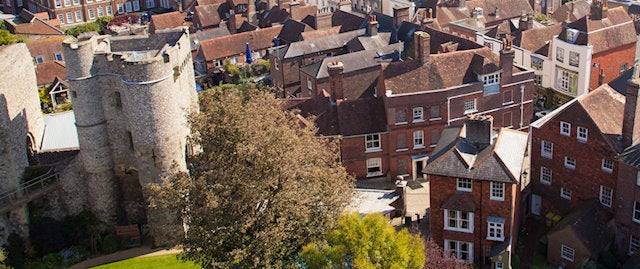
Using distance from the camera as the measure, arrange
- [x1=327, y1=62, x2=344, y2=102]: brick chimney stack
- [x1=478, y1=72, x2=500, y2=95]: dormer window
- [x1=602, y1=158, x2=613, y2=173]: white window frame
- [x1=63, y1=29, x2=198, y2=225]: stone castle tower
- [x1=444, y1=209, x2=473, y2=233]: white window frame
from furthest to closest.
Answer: [x1=327, y1=62, x2=344, y2=102]: brick chimney stack → [x1=478, y1=72, x2=500, y2=95]: dormer window → [x1=63, y1=29, x2=198, y2=225]: stone castle tower → [x1=444, y1=209, x2=473, y2=233]: white window frame → [x1=602, y1=158, x2=613, y2=173]: white window frame

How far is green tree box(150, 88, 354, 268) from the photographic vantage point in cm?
3009

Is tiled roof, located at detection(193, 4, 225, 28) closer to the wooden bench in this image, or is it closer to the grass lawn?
the wooden bench

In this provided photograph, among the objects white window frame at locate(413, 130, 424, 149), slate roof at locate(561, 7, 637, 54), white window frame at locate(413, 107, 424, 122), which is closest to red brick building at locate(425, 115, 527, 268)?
white window frame at locate(413, 107, 424, 122)

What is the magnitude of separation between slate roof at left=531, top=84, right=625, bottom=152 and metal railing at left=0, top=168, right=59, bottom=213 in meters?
26.2

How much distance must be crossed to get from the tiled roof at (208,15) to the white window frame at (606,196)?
54.1 metres

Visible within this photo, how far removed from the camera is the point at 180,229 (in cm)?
3216

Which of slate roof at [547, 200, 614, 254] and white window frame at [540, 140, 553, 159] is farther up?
white window frame at [540, 140, 553, 159]

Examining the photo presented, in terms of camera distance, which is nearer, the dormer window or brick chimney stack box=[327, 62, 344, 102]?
the dormer window

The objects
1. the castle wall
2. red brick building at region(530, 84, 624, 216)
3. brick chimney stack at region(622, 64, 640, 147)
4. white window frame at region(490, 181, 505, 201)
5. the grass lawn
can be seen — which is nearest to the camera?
brick chimney stack at region(622, 64, 640, 147)

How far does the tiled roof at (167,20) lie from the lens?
80.7m

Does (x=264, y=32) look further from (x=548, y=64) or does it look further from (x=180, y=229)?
(x=180, y=229)

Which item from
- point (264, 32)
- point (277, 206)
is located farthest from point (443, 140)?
point (264, 32)

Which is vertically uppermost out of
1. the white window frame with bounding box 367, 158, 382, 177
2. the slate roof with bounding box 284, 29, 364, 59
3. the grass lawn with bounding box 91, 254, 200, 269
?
the slate roof with bounding box 284, 29, 364, 59

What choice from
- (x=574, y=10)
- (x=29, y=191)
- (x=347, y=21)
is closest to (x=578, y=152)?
(x=29, y=191)
